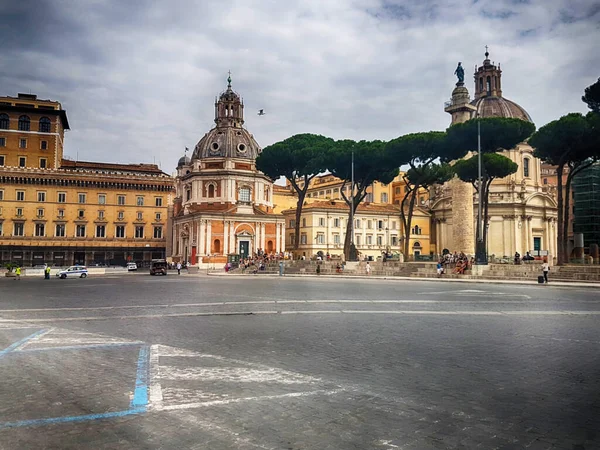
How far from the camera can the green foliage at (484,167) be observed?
44281 millimetres

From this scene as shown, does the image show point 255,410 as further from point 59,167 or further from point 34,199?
point 59,167

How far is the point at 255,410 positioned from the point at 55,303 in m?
14.7

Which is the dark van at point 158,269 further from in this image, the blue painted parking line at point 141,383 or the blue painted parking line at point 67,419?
the blue painted parking line at point 67,419

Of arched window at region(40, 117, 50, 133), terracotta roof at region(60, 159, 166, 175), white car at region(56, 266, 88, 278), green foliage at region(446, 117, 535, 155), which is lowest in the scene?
white car at region(56, 266, 88, 278)

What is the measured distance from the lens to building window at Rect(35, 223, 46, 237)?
7094 cm

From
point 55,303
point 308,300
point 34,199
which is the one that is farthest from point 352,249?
point 34,199

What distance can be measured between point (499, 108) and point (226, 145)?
37.3 m

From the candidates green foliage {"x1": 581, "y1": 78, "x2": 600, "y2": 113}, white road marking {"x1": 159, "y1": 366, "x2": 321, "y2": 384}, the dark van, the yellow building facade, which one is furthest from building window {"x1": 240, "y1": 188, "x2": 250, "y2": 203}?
white road marking {"x1": 159, "y1": 366, "x2": 321, "y2": 384}

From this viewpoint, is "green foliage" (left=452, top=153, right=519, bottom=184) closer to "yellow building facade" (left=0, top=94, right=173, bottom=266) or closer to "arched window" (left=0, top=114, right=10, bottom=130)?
"yellow building facade" (left=0, top=94, right=173, bottom=266)

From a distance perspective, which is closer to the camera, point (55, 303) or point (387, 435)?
point (387, 435)

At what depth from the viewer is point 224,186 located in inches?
2788

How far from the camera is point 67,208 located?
72.7 metres

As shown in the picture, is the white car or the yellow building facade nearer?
the white car

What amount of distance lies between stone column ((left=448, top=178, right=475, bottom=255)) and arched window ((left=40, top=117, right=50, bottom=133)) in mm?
59320
